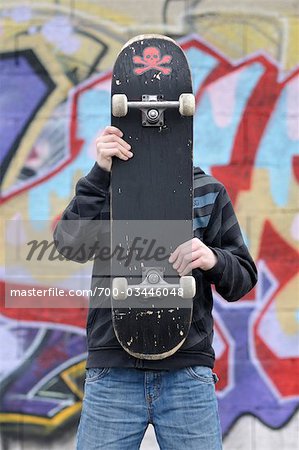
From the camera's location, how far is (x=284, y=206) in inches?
153

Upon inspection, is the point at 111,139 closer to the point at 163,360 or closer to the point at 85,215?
the point at 85,215

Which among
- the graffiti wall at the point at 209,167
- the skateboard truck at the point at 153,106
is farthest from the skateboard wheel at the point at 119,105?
the graffiti wall at the point at 209,167

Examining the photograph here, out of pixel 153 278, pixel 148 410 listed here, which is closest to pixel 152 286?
pixel 153 278

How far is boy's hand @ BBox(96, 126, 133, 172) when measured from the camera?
92.7 inches

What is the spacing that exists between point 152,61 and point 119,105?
223 millimetres

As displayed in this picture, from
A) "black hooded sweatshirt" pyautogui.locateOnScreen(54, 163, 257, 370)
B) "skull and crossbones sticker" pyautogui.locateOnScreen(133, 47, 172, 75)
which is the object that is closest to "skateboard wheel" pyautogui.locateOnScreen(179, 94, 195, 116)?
"skull and crossbones sticker" pyautogui.locateOnScreen(133, 47, 172, 75)

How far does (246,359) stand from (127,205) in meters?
1.74

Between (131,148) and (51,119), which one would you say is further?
(51,119)

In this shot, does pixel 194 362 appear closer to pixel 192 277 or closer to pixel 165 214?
pixel 192 277

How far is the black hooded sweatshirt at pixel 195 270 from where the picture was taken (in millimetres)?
2340

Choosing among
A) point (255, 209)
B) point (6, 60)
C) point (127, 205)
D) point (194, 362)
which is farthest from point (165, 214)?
point (6, 60)

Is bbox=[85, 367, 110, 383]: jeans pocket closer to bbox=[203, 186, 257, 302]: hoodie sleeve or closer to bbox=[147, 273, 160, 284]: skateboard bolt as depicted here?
bbox=[147, 273, 160, 284]: skateboard bolt

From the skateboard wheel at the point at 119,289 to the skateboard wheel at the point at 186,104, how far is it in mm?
535

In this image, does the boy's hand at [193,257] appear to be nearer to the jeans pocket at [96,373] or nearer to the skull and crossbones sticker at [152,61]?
the jeans pocket at [96,373]
